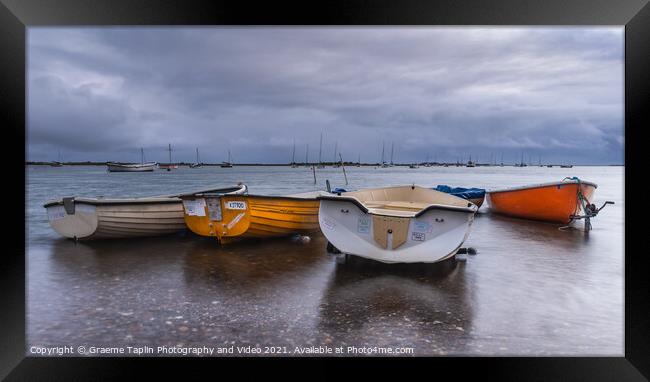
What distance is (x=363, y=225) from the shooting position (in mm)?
5590

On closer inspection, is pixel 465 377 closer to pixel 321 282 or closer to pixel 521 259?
pixel 321 282

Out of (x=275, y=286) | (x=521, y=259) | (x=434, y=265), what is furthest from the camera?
(x=521, y=259)

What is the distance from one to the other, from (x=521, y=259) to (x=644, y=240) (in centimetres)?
408

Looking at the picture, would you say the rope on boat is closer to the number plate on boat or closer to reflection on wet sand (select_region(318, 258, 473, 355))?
reflection on wet sand (select_region(318, 258, 473, 355))

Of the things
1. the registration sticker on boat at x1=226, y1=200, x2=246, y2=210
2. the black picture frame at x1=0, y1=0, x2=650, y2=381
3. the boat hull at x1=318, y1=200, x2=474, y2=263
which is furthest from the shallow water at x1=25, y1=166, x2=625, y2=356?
the registration sticker on boat at x1=226, y1=200, x2=246, y2=210

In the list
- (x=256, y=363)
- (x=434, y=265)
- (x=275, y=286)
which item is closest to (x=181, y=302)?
(x=275, y=286)

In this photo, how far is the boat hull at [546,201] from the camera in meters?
10.4

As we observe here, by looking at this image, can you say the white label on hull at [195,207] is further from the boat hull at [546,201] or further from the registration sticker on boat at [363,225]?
the boat hull at [546,201]

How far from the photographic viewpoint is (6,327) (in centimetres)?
289

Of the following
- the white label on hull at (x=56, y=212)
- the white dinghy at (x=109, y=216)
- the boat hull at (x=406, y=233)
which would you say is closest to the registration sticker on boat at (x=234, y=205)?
the white dinghy at (x=109, y=216)

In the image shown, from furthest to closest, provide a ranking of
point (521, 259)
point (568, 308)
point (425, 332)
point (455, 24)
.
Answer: point (521, 259)
point (568, 308)
point (425, 332)
point (455, 24)

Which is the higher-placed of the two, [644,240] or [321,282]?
[644,240]

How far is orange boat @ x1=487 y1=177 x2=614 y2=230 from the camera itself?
10203mm

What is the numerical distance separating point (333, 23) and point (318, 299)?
9.31 ft
